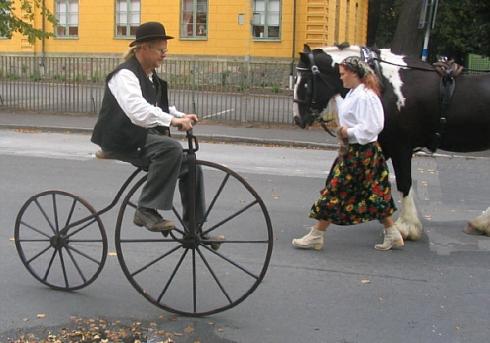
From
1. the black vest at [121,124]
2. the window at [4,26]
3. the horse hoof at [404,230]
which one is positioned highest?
the window at [4,26]

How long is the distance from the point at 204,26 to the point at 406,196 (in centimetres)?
2765

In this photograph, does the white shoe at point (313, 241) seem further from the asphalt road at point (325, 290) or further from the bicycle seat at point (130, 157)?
the bicycle seat at point (130, 157)

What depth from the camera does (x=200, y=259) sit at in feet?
19.6

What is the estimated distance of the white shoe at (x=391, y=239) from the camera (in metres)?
6.39

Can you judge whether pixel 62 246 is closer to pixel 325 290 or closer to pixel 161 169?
pixel 161 169

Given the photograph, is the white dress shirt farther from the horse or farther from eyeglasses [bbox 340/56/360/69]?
the horse

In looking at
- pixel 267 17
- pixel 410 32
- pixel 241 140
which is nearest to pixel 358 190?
pixel 241 140

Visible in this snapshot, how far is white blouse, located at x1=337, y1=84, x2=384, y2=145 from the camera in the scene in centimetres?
595

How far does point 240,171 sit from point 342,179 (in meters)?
4.89

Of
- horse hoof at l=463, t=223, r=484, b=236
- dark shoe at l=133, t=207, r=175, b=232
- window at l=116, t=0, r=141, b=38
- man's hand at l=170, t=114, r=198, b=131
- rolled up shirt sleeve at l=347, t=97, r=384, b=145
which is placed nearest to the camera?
man's hand at l=170, t=114, r=198, b=131

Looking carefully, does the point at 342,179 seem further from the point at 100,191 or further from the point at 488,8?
the point at 488,8

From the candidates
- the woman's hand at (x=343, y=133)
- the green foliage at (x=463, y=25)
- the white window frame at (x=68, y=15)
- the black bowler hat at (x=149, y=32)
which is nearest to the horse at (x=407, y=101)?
the woman's hand at (x=343, y=133)

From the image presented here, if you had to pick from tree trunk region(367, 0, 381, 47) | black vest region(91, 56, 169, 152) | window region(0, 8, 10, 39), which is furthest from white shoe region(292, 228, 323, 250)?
tree trunk region(367, 0, 381, 47)

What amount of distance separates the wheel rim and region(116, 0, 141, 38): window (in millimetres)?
28775
